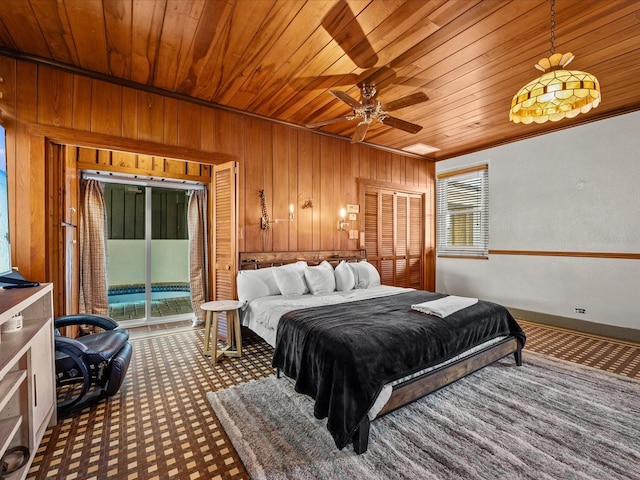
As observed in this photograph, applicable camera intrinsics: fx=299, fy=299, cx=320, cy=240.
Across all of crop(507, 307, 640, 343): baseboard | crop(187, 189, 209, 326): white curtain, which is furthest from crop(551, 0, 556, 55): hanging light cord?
crop(187, 189, 209, 326): white curtain

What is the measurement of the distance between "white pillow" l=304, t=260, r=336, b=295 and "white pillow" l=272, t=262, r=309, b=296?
0.07 meters

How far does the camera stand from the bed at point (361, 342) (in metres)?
1.90

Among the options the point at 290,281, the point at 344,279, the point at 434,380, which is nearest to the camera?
the point at 434,380

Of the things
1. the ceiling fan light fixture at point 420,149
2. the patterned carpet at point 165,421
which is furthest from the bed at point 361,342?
the ceiling fan light fixture at point 420,149

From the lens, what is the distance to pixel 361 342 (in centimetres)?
205

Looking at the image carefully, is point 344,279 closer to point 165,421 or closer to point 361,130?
point 361,130

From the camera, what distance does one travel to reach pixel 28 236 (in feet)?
8.97

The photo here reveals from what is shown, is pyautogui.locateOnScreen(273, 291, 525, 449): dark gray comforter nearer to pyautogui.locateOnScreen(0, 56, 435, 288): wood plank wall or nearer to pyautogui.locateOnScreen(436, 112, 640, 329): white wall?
pyautogui.locateOnScreen(0, 56, 435, 288): wood plank wall

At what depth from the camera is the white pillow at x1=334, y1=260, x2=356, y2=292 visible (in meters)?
3.98

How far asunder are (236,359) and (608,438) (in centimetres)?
310

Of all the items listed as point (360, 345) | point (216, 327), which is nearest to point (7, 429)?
point (216, 327)

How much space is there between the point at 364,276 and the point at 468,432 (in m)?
2.38

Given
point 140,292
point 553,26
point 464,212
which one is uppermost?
point 553,26

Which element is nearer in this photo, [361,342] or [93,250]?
[361,342]
